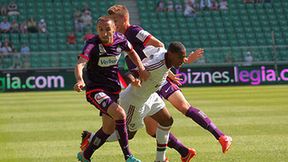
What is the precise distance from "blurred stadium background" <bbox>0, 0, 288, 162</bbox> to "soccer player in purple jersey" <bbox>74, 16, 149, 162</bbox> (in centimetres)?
136

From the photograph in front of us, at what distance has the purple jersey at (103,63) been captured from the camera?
329 inches

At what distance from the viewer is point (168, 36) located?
3900 cm

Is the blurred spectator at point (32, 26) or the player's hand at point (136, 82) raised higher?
the player's hand at point (136, 82)

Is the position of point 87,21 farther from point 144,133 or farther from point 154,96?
point 154,96

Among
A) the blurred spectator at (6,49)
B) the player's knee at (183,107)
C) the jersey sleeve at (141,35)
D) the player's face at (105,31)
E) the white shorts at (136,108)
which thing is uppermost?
the player's face at (105,31)

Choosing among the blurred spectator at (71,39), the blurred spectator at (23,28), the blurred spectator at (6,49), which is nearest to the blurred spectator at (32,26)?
the blurred spectator at (23,28)

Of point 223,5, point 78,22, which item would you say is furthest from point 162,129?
point 223,5

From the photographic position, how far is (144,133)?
13.4 m

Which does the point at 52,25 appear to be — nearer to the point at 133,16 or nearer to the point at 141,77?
the point at 133,16

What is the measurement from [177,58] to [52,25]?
31.3 meters

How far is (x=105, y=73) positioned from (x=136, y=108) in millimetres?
612

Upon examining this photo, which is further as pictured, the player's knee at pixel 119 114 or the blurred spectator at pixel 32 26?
the blurred spectator at pixel 32 26

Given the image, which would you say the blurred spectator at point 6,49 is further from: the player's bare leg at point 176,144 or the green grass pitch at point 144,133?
the player's bare leg at point 176,144

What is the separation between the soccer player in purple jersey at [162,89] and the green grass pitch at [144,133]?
0.50 m
